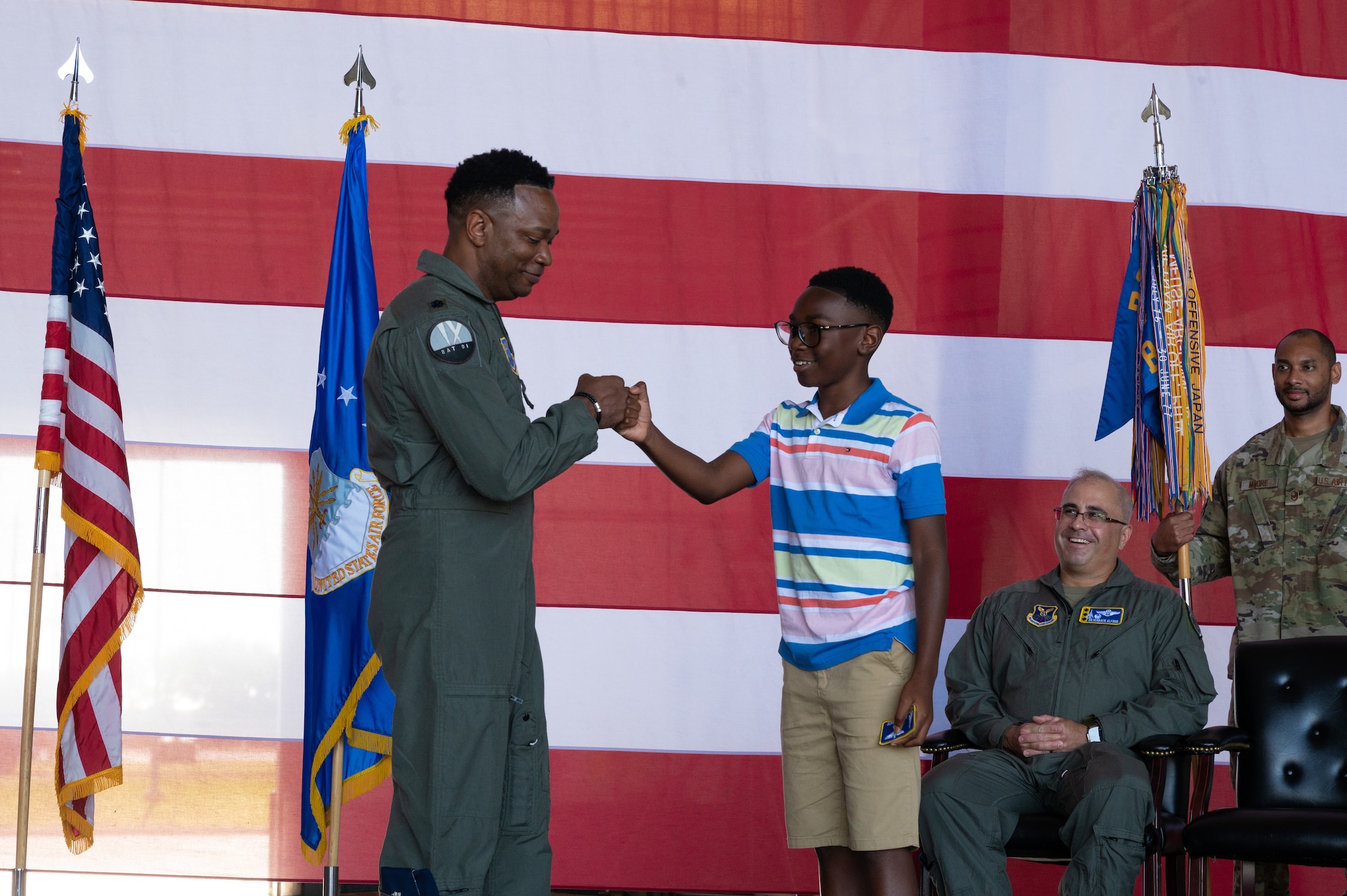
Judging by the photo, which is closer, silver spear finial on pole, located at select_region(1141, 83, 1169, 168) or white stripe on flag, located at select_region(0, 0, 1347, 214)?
silver spear finial on pole, located at select_region(1141, 83, 1169, 168)

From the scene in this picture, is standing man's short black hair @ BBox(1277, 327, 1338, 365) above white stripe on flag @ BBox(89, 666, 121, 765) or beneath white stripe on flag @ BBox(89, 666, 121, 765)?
above

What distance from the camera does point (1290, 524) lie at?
3.01 metres

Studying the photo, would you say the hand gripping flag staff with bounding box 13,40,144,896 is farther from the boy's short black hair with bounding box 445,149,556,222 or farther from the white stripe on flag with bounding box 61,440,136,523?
the boy's short black hair with bounding box 445,149,556,222

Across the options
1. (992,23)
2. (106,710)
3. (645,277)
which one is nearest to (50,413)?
(106,710)

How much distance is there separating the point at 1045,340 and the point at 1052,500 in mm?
439

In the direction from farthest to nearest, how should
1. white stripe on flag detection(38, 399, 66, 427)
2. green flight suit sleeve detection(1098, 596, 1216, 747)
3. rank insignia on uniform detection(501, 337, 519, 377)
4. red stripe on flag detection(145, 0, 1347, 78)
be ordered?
red stripe on flag detection(145, 0, 1347, 78)
white stripe on flag detection(38, 399, 66, 427)
green flight suit sleeve detection(1098, 596, 1216, 747)
rank insignia on uniform detection(501, 337, 519, 377)

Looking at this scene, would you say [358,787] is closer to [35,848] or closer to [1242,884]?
[35,848]

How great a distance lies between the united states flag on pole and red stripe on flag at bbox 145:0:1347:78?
967 millimetres

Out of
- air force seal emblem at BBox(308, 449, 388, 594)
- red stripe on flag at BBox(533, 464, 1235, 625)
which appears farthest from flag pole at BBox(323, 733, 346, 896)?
red stripe on flag at BBox(533, 464, 1235, 625)

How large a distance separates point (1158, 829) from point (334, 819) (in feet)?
5.52

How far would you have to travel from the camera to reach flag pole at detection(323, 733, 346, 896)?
106 inches

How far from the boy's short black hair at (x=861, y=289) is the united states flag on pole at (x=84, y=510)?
1603mm

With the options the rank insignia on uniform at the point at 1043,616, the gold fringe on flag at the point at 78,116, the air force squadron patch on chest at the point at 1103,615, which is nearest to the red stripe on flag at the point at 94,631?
the gold fringe on flag at the point at 78,116

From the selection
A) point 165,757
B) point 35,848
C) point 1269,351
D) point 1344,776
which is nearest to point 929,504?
point 1344,776
